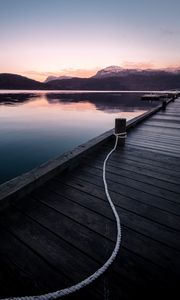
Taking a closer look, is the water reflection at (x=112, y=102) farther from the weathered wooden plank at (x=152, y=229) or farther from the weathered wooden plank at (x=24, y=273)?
the weathered wooden plank at (x=24, y=273)

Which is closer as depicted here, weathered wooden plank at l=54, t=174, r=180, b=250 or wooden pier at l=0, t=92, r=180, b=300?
wooden pier at l=0, t=92, r=180, b=300

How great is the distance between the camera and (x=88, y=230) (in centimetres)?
221

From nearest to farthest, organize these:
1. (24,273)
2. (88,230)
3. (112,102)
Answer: (24,273) < (88,230) < (112,102)

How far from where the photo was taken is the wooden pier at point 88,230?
5.44 ft

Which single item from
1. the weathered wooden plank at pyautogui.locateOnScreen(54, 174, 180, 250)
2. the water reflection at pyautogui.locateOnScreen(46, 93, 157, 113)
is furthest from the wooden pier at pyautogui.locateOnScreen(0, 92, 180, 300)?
the water reflection at pyautogui.locateOnScreen(46, 93, 157, 113)

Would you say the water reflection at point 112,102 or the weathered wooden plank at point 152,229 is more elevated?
the water reflection at point 112,102

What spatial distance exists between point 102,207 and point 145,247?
77 centimetres

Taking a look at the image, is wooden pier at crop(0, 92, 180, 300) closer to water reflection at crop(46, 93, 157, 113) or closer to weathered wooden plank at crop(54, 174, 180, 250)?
weathered wooden plank at crop(54, 174, 180, 250)

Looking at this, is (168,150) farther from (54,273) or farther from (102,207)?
(54,273)

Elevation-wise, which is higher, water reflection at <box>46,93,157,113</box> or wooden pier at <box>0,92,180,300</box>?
water reflection at <box>46,93,157,113</box>

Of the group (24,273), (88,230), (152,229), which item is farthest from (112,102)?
(24,273)

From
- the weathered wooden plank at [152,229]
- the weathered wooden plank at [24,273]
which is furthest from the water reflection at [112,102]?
the weathered wooden plank at [24,273]

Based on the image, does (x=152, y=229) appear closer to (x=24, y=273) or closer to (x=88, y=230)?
(x=88, y=230)

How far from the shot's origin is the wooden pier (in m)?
1.66
